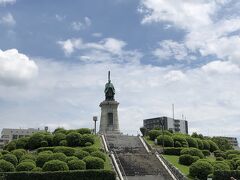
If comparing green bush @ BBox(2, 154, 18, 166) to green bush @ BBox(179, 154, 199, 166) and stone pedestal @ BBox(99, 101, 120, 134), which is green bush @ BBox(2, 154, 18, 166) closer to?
green bush @ BBox(179, 154, 199, 166)

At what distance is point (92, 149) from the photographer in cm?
5684

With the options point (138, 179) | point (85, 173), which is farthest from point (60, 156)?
point (138, 179)

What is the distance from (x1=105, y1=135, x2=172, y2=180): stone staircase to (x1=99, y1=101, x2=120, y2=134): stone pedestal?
545cm

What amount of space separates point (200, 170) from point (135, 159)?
9.89 metres

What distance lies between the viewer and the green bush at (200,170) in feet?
163

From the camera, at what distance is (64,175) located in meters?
45.2

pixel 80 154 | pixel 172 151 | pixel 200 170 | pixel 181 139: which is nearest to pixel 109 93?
pixel 181 139

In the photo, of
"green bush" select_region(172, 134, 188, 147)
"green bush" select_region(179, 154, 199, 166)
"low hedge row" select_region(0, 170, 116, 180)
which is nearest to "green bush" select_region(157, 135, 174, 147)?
"green bush" select_region(172, 134, 188, 147)

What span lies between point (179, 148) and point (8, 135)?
11102 cm

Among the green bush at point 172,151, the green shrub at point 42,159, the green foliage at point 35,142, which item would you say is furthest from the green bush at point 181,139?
the green shrub at point 42,159

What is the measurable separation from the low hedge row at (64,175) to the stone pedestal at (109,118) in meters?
31.1

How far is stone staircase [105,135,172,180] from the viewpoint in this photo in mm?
49744

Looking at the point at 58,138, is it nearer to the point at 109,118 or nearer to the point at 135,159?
the point at 135,159

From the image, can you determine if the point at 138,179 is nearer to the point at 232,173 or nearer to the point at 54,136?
the point at 232,173
